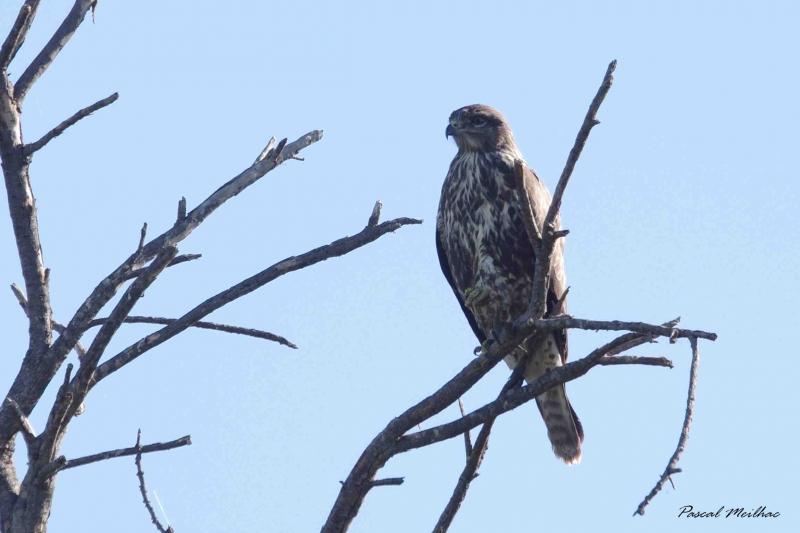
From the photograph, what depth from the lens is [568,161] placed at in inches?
122

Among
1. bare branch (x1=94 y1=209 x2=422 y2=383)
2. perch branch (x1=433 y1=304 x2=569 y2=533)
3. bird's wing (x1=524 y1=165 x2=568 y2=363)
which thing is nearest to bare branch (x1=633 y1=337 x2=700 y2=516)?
perch branch (x1=433 y1=304 x2=569 y2=533)

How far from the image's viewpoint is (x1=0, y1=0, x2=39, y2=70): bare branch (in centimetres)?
378

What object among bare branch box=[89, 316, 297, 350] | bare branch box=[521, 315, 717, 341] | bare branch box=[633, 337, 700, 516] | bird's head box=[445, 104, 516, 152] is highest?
bird's head box=[445, 104, 516, 152]

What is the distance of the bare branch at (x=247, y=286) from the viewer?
359cm

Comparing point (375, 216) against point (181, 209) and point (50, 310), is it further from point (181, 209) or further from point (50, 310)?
point (50, 310)

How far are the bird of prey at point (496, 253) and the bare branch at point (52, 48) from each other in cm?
225

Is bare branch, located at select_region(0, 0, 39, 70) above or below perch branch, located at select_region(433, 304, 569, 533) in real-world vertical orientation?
above

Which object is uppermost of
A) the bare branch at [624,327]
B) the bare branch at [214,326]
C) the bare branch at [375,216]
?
the bare branch at [375,216]

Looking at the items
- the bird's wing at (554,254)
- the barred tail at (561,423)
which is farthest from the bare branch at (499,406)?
the barred tail at (561,423)

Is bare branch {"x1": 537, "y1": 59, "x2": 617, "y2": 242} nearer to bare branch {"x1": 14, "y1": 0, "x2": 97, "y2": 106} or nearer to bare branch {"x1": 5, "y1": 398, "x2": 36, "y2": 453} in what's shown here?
bare branch {"x1": 5, "y1": 398, "x2": 36, "y2": 453}

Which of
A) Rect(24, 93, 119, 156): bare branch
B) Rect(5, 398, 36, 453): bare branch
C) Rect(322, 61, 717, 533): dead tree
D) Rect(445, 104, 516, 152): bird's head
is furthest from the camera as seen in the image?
Rect(445, 104, 516, 152): bird's head

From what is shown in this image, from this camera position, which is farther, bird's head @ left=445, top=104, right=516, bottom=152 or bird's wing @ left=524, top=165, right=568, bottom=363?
bird's head @ left=445, top=104, right=516, bottom=152

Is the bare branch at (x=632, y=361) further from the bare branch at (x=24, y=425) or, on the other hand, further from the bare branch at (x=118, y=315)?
the bare branch at (x=24, y=425)

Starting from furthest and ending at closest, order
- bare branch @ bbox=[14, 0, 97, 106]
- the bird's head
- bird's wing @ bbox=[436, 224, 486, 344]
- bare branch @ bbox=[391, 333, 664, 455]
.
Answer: the bird's head < bird's wing @ bbox=[436, 224, 486, 344] < bare branch @ bbox=[14, 0, 97, 106] < bare branch @ bbox=[391, 333, 664, 455]
